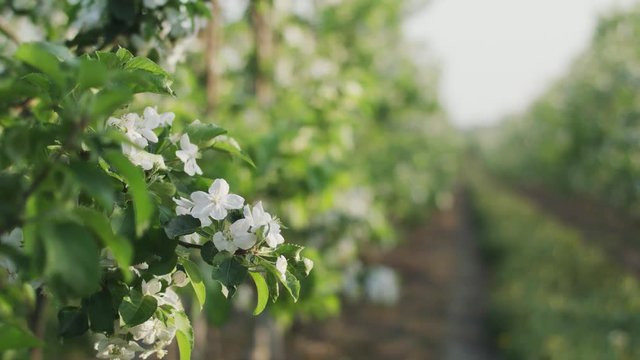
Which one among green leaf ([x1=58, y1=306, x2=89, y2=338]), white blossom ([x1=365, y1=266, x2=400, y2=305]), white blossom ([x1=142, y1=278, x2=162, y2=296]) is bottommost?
green leaf ([x1=58, y1=306, x2=89, y2=338])

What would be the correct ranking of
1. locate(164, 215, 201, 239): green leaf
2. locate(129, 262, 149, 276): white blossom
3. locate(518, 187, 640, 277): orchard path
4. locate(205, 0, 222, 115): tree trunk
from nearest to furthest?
locate(164, 215, 201, 239): green leaf, locate(129, 262, 149, 276): white blossom, locate(205, 0, 222, 115): tree trunk, locate(518, 187, 640, 277): orchard path

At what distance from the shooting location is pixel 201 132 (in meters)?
1.37

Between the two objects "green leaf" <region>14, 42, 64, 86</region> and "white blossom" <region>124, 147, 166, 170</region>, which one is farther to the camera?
"white blossom" <region>124, 147, 166, 170</region>

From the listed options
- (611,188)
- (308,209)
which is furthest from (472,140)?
(308,209)

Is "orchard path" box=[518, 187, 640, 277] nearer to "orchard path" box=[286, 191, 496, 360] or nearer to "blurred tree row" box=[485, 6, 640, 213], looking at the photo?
"blurred tree row" box=[485, 6, 640, 213]

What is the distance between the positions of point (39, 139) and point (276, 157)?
6.99ft

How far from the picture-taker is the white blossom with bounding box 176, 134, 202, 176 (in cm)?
129

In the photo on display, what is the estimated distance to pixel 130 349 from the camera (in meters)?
1.34

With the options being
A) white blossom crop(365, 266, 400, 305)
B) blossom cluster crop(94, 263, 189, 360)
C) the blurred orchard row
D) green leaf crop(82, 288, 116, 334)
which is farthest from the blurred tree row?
green leaf crop(82, 288, 116, 334)

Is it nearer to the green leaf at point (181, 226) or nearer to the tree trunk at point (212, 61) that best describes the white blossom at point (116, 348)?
the green leaf at point (181, 226)

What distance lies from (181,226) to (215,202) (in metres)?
0.08

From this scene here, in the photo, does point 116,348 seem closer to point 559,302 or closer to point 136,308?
point 136,308

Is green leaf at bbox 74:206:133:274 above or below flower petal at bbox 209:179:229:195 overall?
below

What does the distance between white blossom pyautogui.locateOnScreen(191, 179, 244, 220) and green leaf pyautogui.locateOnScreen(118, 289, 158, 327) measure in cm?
19
